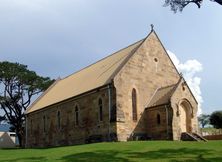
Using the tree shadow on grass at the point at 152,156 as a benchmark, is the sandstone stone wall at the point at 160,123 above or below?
above

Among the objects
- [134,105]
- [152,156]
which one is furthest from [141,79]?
[152,156]

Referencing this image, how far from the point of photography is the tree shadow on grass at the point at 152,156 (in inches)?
869

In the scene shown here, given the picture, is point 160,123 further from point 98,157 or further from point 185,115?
point 98,157

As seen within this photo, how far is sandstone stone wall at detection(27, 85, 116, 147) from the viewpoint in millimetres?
40750

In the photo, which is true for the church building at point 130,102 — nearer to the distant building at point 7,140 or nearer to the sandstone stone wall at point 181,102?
the sandstone stone wall at point 181,102

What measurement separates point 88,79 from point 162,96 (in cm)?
1098

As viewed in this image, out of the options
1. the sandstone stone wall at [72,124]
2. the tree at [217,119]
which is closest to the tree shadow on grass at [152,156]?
the sandstone stone wall at [72,124]

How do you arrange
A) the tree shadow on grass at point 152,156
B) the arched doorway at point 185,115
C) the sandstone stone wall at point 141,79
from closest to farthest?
the tree shadow on grass at point 152,156, the sandstone stone wall at point 141,79, the arched doorway at point 185,115

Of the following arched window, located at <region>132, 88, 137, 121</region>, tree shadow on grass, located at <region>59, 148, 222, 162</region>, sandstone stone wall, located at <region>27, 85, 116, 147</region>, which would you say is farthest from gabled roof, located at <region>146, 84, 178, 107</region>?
tree shadow on grass, located at <region>59, 148, 222, 162</region>

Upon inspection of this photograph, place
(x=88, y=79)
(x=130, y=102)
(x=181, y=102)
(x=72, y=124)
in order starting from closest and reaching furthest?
(x=181, y=102) → (x=130, y=102) → (x=72, y=124) → (x=88, y=79)

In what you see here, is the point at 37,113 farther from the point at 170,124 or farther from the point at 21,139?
the point at 170,124

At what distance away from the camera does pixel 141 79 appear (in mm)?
42688

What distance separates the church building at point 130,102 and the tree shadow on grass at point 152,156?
→ 12703mm

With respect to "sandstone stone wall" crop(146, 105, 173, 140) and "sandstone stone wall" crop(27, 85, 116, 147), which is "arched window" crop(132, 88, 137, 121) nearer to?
"sandstone stone wall" crop(146, 105, 173, 140)
